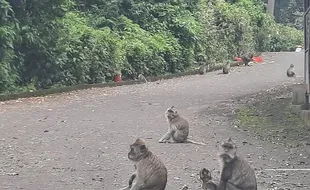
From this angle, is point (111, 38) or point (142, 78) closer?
point (111, 38)

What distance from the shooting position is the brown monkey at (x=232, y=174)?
20.0 feet

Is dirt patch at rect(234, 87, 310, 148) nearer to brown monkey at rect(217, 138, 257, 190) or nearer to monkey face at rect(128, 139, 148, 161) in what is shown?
brown monkey at rect(217, 138, 257, 190)

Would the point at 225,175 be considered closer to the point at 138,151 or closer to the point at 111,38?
the point at 138,151

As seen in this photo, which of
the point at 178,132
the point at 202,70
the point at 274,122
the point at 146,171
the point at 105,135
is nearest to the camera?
the point at 146,171

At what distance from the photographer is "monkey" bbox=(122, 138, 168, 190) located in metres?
6.19

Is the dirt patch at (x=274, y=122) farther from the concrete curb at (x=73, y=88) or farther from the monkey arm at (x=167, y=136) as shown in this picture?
the concrete curb at (x=73, y=88)

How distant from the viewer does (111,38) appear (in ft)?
70.4

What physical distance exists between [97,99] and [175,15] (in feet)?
35.0

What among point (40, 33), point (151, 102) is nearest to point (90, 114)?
point (151, 102)

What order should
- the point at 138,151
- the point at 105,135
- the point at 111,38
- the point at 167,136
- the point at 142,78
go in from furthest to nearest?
the point at 142,78
the point at 111,38
the point at 105,135
the point at 167,136
the point at 138,151

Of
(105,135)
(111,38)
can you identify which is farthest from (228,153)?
(111,38)

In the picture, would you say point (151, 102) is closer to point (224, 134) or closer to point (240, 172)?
point (224, 134)

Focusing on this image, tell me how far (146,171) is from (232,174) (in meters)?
0.75

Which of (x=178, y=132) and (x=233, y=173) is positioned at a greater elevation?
(x=233, y=173)
